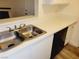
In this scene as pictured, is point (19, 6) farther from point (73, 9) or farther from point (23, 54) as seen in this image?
point (23, 54)

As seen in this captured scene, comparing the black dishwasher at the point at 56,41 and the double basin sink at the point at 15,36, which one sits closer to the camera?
the double basin sink at the point at 15,36

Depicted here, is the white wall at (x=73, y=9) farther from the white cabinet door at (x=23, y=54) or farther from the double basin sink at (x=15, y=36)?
the white cabinet door at (x=23, y=54)

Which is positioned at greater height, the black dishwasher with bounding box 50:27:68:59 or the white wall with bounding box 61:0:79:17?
the white wall with bounding box 61:0:79:17

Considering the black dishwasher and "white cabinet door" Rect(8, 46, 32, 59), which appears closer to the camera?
"white cabinet door" Rect(8, 46, 32, 59)

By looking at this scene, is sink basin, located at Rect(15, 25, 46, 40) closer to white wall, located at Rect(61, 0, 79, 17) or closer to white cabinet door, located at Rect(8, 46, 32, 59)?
white cabinet door, located at Rect(8, 46, 32, 59)

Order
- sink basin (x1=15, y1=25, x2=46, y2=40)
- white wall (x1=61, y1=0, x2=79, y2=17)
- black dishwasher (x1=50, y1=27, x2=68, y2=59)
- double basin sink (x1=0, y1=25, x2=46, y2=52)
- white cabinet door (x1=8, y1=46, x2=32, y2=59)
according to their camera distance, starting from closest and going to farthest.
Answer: white cabinet door (x1=8, y1=46, x2=32, y2=59), double basin sink (x1=0, y1=25, x2=46, y2=52), sink basin (x1=15, y1=25, x2=46, y2=40), black dishwasher (x1=50, y1=27, x2=68, y2=59), white wall (x1=61, y1=0, x2=79, y2=17)

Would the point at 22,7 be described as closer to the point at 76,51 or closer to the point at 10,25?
the point at 10,25

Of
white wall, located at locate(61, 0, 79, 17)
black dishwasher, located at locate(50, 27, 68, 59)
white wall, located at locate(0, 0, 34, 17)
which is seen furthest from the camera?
white wall, located at locate(61, 0, 79, 17)

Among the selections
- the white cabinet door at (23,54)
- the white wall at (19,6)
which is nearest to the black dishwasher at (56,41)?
the white cabinet door at (23,54)

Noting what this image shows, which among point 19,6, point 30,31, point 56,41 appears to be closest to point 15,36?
point 30,31

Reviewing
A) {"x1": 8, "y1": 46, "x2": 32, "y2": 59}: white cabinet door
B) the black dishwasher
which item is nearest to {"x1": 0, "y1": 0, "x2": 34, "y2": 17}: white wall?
the black dishwasher

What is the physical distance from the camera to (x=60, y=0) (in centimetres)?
185

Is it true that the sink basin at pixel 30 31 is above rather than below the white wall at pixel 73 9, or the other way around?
below

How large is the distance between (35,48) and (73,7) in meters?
1.71
